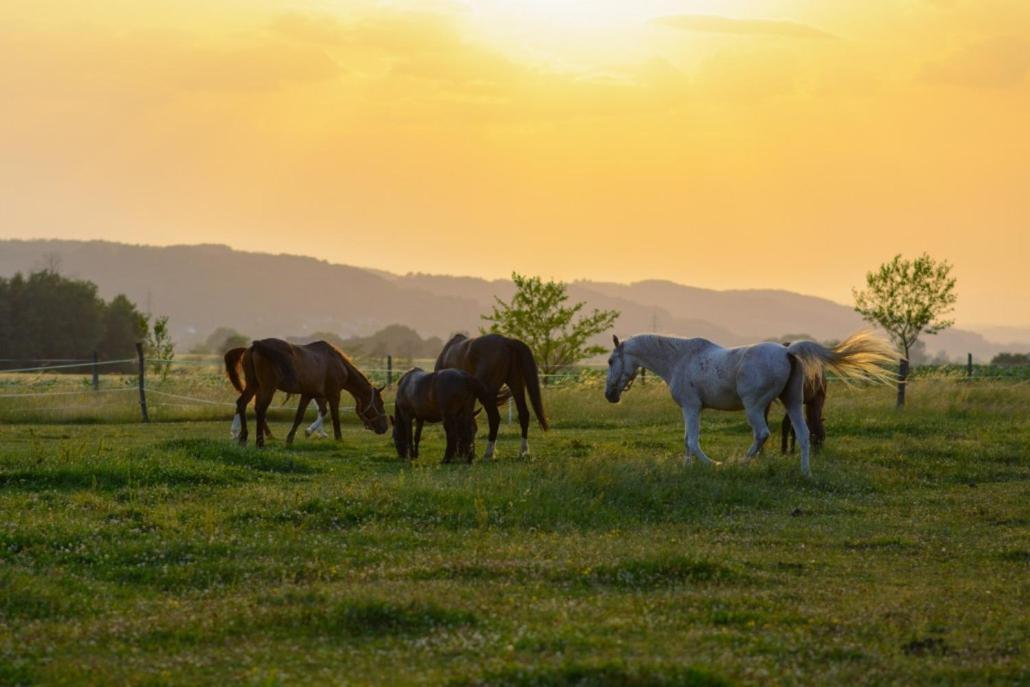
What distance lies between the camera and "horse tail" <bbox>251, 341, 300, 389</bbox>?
22.3 m

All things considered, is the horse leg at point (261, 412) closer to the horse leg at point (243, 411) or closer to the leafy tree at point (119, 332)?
the horse leg at point (243, 411)

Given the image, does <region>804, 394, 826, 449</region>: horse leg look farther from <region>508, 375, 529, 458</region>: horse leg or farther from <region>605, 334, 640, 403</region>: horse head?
<region>508, 375, 529, 458</region>: horse leg

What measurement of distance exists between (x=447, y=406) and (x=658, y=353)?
3.24m

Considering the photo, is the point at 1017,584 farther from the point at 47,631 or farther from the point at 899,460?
the point at 899,460

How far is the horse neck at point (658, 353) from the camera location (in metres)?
20.0

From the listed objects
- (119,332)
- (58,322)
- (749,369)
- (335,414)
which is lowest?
(335,414)

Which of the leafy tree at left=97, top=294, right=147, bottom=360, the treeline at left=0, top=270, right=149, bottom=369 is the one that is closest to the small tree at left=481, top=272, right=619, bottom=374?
the treeline at left=0, top=270, right=149, bottom=369

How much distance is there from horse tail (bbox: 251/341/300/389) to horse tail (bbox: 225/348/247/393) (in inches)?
46.8

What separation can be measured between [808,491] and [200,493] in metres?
7.26

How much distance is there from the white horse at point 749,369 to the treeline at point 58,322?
2273 inches

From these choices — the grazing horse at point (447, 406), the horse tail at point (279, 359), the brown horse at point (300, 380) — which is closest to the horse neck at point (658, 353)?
the grazing horse at point (447, 406)

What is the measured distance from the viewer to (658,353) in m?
20.1

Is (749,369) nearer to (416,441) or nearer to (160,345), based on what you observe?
(416,441)

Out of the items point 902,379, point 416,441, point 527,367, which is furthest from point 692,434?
point 902,379
